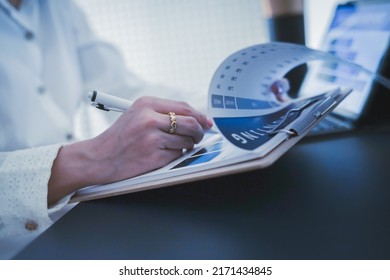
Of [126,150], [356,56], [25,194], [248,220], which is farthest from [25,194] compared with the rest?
[356,56]

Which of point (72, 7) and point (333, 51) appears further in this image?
point (72, 7)

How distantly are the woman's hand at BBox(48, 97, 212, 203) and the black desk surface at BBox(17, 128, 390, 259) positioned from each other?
3 cm

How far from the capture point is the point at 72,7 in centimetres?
85

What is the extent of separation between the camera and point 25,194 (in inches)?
13.5

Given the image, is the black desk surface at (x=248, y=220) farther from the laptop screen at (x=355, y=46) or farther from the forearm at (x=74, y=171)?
the laptop screen at (x=355, y=46)

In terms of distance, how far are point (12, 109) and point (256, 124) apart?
1.48ft

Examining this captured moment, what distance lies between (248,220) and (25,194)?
0.69 feet

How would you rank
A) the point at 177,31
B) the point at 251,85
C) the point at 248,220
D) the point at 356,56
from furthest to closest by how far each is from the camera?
1. the point at 177,31
2. the point at 356,56
3. the point at 251,85
4. the point at 248,220

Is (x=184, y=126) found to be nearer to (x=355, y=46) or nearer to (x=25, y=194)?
(x=25, y=194)

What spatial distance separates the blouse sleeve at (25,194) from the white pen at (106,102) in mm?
65

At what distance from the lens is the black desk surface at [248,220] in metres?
0.24

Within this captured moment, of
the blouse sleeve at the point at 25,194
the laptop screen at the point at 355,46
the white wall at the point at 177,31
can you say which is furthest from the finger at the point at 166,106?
the white wall at the point at 177,31
